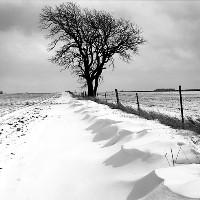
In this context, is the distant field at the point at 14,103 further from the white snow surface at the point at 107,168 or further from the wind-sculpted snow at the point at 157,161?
the wind-sculpted snow at the point at 157,161

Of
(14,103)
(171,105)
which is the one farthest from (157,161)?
(14,103)

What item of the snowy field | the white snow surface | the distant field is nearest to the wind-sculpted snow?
the white snow surface

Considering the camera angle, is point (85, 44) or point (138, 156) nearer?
point (138, 156)

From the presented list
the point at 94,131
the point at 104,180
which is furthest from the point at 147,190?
the point at 94,131

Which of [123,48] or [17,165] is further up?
[123,48]

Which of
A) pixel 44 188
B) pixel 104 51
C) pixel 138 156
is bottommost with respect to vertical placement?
pixel 44 188

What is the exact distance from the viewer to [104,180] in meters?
4.70

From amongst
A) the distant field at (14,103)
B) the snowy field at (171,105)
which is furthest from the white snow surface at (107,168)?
the distant field at (14,103)

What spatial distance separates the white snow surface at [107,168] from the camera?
3.74m

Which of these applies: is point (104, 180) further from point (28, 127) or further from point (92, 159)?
point (28, 127)

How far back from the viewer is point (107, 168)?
5180 millimetres

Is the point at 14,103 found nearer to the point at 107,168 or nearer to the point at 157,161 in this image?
the point at 107,168

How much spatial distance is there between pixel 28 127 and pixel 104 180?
22.4 feet

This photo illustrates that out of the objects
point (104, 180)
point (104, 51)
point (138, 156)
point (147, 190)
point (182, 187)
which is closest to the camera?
point (182, 187)
